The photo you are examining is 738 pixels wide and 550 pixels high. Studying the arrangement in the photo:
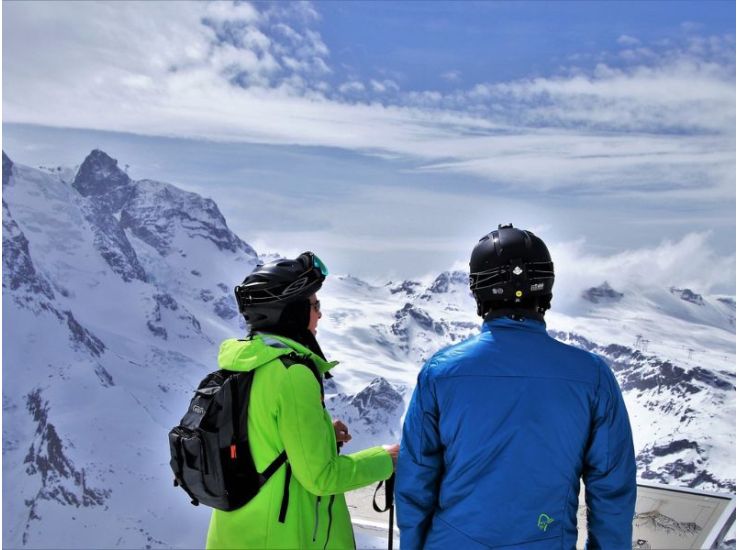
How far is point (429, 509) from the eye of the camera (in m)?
3.97

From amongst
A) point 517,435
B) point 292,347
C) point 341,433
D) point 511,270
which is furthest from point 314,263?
point 517,435

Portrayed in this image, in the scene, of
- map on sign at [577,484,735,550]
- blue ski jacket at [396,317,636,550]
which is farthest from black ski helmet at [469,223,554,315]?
map on sign at [577,484,735,550]

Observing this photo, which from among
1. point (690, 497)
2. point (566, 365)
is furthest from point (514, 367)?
point (690, 497)

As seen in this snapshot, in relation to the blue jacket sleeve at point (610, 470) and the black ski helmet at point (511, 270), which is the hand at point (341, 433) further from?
the blue jacket sleeve at point (610, 470)

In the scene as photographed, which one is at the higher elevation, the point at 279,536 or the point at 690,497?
the point at 279,536

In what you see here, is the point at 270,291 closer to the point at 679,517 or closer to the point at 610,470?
the point at 610,470

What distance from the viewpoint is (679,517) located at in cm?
611

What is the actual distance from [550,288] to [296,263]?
1456 millimetres

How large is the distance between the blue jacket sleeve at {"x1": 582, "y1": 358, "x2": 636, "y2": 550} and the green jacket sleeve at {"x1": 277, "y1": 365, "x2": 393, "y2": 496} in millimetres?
1297

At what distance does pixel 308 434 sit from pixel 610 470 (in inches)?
60.9

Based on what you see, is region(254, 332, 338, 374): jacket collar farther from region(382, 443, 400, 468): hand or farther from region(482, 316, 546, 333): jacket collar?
region(482, 316, 546, 333): jacket collar

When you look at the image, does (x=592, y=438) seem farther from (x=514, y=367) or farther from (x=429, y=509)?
(x=429, y=509)

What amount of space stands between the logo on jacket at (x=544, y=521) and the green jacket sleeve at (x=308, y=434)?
3.37 feet

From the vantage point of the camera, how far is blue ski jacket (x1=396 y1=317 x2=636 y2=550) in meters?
3.71
